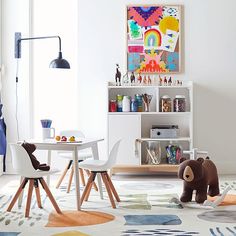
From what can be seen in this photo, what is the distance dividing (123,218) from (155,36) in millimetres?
3022

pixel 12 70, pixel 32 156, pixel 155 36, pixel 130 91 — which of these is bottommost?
pixel 32 156

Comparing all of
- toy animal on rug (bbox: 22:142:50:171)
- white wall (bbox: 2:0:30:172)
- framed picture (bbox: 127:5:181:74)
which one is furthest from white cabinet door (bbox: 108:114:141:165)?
toy animal on rug (bbox: 22:142:50:171)

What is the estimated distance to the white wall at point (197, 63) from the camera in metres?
6.16

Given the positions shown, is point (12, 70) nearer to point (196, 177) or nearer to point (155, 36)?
point (155, 36)

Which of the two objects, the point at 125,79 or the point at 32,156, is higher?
the point at 125,79

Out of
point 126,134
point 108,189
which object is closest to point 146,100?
point 126,134

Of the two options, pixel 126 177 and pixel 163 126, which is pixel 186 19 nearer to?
pixel 163 126

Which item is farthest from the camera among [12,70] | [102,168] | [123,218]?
[12,70]

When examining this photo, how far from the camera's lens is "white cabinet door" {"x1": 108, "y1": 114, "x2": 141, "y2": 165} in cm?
582

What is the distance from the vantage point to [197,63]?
6168mm

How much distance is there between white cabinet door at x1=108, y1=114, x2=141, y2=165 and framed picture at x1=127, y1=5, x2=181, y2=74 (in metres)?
0.76

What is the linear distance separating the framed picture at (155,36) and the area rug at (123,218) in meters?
1.96

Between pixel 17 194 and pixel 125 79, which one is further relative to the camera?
pixel 125 79

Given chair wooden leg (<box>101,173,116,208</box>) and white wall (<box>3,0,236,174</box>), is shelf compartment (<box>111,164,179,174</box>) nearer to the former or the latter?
white wall (<box>3,0,236,174</box>)
